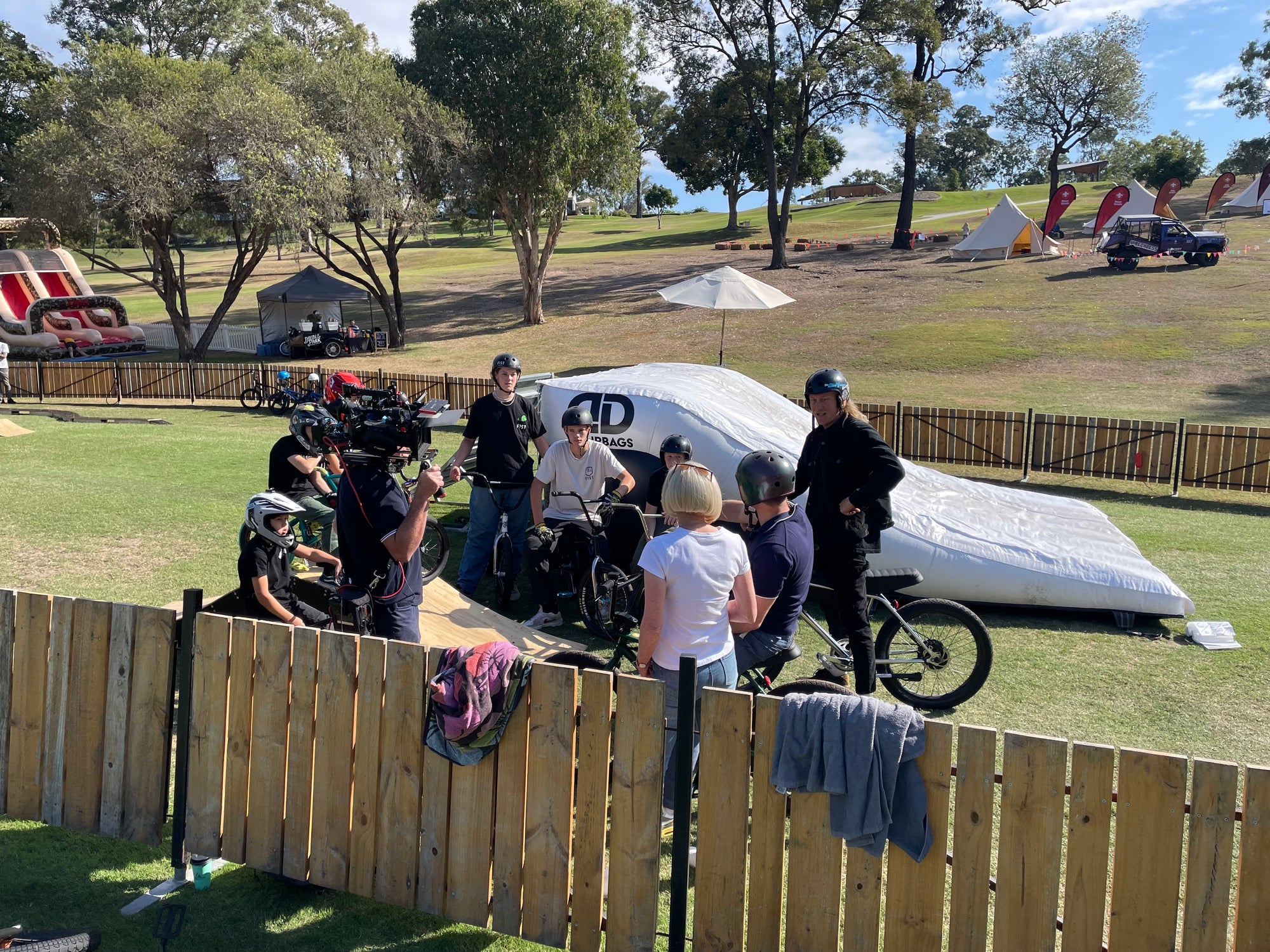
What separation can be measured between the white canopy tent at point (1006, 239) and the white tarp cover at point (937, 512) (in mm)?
36482

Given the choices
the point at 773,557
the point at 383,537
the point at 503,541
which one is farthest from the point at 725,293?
the point at 383,537

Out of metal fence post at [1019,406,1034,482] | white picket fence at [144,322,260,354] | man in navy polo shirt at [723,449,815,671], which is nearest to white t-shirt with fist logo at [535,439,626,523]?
man in navy polo shirt at [723,449,815,671]

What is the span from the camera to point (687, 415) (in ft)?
25.7

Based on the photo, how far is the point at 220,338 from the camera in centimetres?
3344

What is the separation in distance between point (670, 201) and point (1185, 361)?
61002 millimetres

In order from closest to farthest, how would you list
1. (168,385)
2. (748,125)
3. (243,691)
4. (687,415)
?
(243,691), (687,415), (168,385), (748,125)

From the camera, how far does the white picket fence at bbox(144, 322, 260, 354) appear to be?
3256 centimetres

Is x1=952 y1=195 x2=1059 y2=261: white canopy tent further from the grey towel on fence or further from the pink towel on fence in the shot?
the pink towel on fence

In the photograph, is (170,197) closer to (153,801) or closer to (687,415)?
(687,415)

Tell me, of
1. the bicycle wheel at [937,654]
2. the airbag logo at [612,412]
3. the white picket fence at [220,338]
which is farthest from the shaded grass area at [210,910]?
the white picket fence at [220,338]

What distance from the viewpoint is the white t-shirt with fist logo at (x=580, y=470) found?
691 centimetres

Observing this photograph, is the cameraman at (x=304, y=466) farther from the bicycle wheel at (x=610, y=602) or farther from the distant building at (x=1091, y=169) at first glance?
the distant building at (x=1091, y=169)

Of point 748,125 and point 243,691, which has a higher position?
point 748,125

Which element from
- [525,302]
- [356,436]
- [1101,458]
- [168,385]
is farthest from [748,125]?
[356,436]
